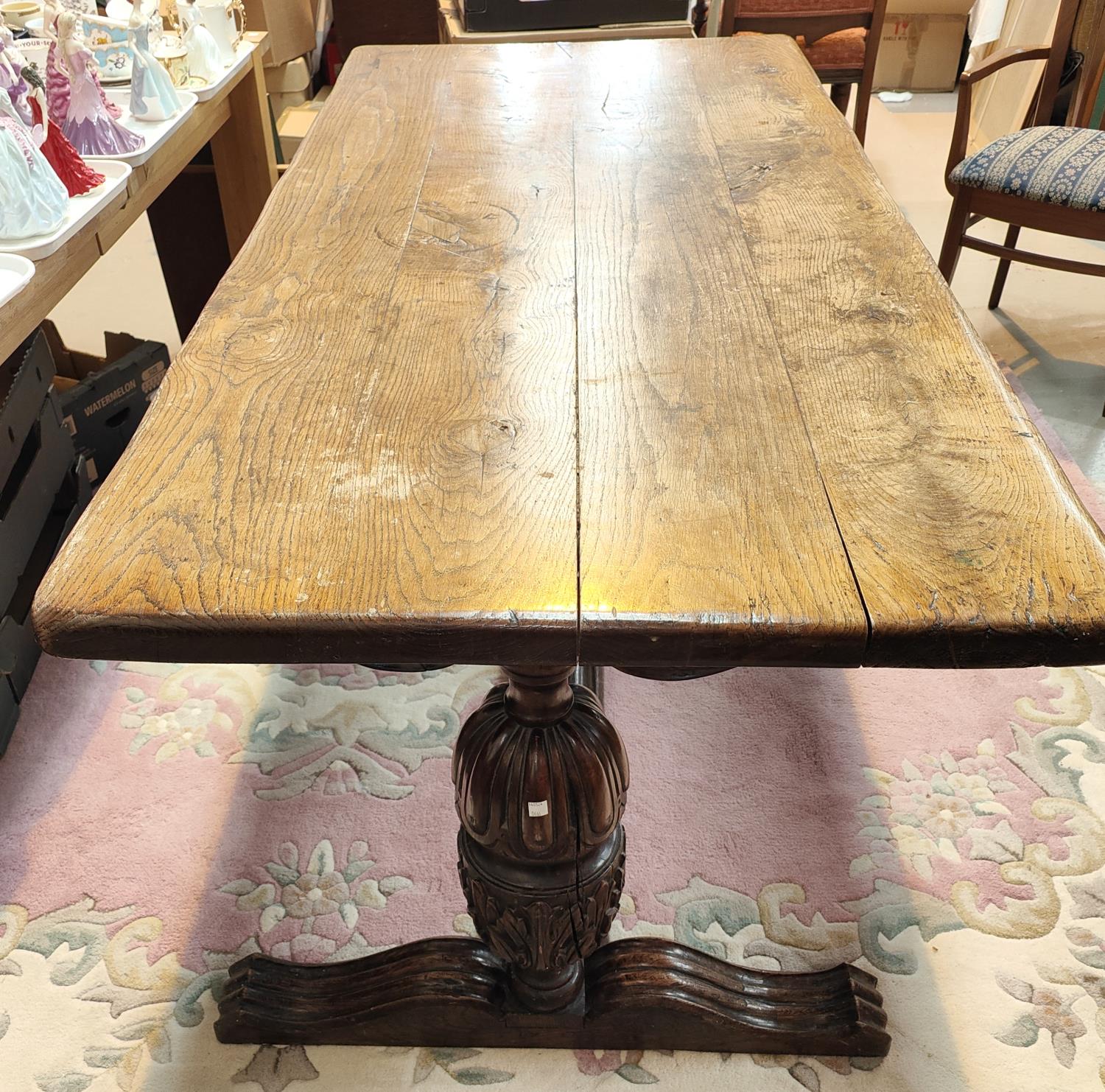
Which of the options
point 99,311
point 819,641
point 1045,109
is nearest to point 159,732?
point 819,641

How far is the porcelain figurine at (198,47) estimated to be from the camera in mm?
1825

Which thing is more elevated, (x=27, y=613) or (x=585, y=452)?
(x=585, y=452)

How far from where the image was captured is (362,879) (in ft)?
4.06

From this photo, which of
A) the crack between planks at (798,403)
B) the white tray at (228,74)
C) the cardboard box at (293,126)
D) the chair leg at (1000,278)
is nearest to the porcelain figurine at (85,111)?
the white tray at (228,74)

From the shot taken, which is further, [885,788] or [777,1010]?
[885,788]

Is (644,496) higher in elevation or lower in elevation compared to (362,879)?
higher

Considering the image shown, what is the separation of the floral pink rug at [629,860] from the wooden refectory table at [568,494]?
0.08m

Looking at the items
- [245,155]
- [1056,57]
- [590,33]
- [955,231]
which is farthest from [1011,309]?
[245,155]

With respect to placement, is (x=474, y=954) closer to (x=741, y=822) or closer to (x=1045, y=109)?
(x=741, y=822)

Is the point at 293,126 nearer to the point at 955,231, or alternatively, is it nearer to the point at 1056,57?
the point at 955,231

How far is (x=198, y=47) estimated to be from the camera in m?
1.83

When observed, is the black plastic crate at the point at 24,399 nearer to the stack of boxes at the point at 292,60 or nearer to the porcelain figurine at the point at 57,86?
the porcelain figurine at the point at 57,86

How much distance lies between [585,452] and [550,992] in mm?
597

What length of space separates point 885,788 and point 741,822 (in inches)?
8.3
